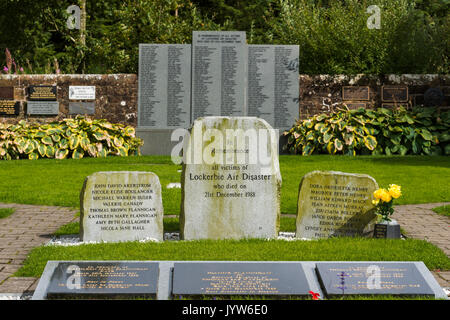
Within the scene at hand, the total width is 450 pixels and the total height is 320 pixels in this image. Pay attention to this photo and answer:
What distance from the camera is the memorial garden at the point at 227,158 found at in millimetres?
4199

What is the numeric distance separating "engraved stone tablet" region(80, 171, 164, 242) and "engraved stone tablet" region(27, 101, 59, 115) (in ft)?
32.7

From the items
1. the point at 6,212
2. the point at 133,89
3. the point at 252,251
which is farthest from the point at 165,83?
the point at 252,251

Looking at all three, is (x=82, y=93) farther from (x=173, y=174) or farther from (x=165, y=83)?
(x=173, y=174)

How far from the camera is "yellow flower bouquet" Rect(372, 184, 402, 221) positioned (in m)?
5.73

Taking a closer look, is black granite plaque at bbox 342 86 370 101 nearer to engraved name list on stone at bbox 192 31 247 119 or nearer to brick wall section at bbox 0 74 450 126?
brick wall section at bbox 0 74 450 126

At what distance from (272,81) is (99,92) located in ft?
15.0

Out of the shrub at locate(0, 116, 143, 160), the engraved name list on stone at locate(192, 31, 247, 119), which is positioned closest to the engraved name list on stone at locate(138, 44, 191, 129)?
the engraved name list on stone at locate(192, 31, 247, 119)

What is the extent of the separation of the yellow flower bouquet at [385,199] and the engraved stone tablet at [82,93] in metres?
10.8

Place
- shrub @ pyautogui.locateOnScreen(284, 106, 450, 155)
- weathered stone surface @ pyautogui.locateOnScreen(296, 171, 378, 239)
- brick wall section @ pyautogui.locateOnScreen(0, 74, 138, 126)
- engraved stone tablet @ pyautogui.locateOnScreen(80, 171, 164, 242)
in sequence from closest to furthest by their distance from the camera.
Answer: engraved stone tablet @ pyautogui.locateOnScreen(80, 171, 164, 242) → weathered stone surface @ pyautogui.locateOnScreen(296, 171, 378, 239) → shrub @ pyautogui.locateOnScreen(284, 106, 450, 155) → brick wall section @ pyautogui.locateOnScreen(0, 74, 138, 126)

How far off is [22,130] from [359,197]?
10328 mm

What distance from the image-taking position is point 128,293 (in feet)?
12.7

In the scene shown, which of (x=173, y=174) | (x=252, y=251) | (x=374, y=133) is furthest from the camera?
(x=374, y=133)

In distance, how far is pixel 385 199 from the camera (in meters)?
5.74

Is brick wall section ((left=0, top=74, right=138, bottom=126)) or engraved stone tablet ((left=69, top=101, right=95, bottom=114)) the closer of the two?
brick wall section ((left=0, top=74, right=138, bottom=126))
